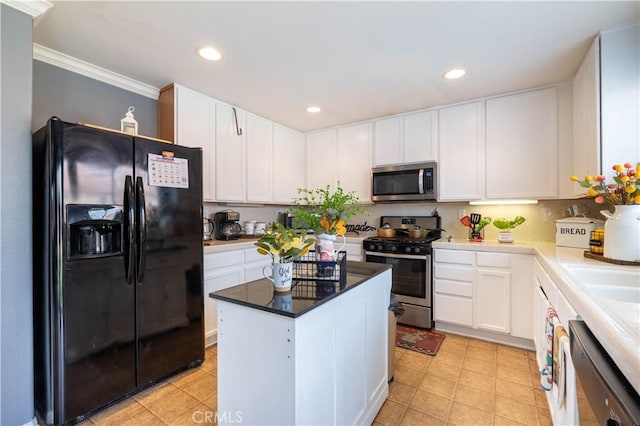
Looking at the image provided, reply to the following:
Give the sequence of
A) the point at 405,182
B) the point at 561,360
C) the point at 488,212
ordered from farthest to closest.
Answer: the point at 405,182
the point at 488,212
the point at 561,360

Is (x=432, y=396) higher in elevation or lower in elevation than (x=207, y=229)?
lower

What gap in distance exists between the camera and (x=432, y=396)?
1.90 m

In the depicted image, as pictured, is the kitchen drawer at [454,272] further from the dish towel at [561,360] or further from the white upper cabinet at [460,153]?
the dish towel at [561,360]

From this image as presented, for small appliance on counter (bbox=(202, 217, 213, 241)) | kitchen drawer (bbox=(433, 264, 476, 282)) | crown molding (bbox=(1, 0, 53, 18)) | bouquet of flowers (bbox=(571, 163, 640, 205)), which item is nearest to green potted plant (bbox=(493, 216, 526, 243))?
kitchen drawer (bbox=(433, 264, 476, 282))

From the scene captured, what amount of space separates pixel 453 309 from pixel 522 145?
5.65ft

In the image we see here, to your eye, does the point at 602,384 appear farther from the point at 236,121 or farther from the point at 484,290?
the point at 236,121

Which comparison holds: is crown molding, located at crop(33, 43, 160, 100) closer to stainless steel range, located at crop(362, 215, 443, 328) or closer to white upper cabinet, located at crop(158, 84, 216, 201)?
white upper cabinet, located at crop(158, 84, 216, 201)

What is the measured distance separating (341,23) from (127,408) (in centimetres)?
271

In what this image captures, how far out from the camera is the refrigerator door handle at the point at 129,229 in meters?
1.79

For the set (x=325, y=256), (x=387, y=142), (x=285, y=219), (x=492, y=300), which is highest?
(x=387, y=142)

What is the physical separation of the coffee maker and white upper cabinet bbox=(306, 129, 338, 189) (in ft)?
4.31

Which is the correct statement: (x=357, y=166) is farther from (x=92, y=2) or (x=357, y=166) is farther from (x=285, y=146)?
(x=92, y=2)

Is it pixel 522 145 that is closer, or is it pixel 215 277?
pixel 215 277

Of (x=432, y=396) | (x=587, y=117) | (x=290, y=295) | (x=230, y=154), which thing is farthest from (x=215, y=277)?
(x=587, y=117)
